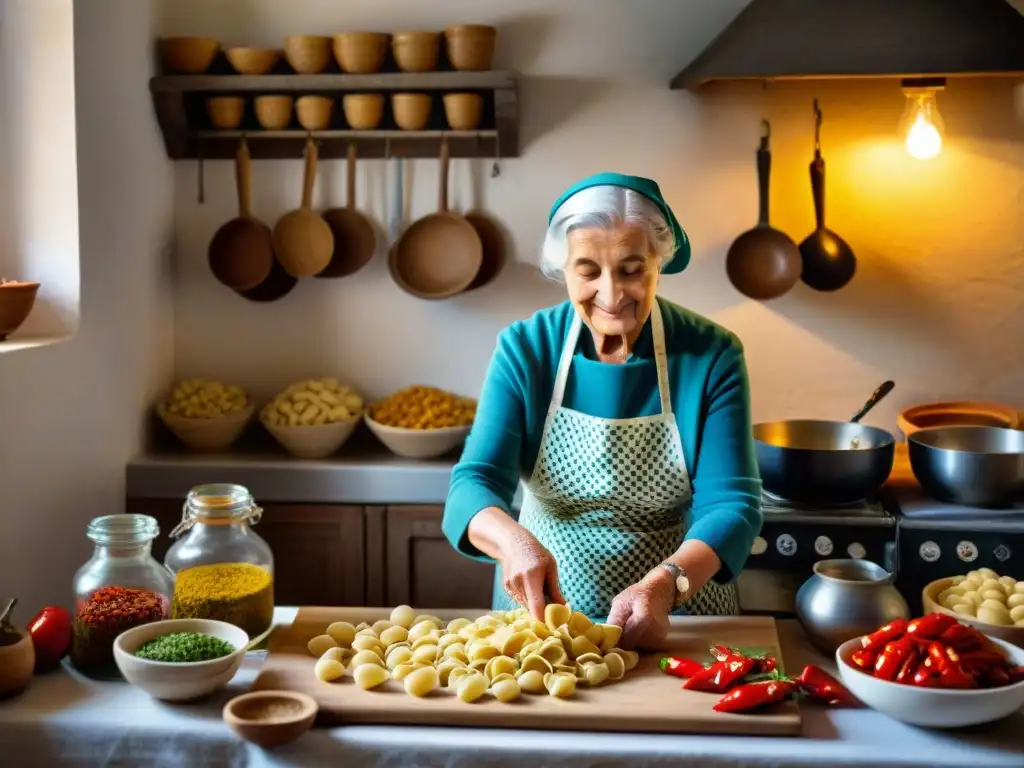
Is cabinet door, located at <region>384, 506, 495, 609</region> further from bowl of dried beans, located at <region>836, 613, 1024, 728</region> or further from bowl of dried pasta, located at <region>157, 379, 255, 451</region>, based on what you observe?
bowl of dried beans, located at <region>836, 613, 1024, 728</region>

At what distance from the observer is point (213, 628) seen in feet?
5.70

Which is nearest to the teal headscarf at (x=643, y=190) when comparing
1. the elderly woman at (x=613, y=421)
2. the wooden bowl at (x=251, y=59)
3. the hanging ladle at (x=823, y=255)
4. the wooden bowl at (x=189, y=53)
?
the elderly woman at (x=613, y=421)

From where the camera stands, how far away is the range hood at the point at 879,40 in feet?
A: 9.15

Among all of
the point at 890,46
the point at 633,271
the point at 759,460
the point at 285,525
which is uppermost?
the point at 890,46

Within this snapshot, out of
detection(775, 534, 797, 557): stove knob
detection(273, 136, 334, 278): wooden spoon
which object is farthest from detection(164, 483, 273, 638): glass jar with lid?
detection(273, 136, 334, 278): wooden spoon

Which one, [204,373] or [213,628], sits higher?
[204,373]

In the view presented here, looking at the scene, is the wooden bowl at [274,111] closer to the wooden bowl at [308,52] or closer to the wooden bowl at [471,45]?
the wooden bowl at [308,52]

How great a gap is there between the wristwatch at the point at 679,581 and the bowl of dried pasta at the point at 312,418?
1513mm

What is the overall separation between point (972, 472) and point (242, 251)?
202cm

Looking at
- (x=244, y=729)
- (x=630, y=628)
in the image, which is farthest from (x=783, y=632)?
(x=244, y=729)

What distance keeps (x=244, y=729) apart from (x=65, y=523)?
4.62 ft

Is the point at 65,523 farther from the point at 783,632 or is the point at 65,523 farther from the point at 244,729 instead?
the point at 783,632

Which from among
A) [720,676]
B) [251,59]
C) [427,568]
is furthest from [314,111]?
[720,676]

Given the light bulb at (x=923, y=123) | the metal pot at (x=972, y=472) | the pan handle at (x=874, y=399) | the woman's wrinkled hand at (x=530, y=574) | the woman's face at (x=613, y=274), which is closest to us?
the woman's wrinkled hand at (x=530, y=574)
